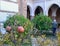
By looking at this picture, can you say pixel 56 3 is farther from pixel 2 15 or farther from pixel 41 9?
pixel 2 15

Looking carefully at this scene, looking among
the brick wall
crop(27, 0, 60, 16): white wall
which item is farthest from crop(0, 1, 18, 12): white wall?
crop(27, 0, 60, 16): white wall

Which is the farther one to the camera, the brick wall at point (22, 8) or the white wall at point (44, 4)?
the white wall at point (44, 4)

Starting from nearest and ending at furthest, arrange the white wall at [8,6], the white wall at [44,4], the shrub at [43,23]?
the white wall at [8,6]
the shrub at [43,23]
the white wall at [44,4]

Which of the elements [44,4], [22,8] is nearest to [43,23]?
[22,8]

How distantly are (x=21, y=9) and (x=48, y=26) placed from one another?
562cm

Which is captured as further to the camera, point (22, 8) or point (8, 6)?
point (22, 8)

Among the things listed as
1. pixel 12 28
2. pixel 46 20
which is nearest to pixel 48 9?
pixel 46 20

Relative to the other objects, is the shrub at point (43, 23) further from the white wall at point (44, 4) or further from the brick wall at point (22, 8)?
the white wall at point (44, 4)

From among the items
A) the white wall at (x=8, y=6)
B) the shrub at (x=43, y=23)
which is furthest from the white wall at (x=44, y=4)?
the white wall at (x=8, y=6)

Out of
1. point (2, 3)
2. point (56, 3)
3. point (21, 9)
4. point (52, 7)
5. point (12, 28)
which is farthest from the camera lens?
point (52, 7)

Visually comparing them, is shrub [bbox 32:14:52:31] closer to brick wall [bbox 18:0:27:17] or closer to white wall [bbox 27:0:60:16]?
brick wall [bbox 18:0:27:17]

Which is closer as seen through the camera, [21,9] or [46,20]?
[21,9]

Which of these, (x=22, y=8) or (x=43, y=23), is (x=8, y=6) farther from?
(x=43, y=23)

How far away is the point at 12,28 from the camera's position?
185 inches
